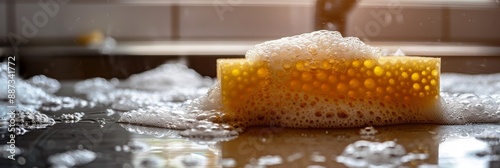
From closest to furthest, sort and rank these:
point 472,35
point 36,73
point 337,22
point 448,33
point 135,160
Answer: point 135,160, point 337,22, point 448,33, point 472,35, point 36,73

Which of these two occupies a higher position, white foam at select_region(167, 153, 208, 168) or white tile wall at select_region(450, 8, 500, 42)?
white tile wall at select_region(450, 8, 500, 42)

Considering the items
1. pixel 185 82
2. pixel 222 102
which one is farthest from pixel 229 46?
pixel 222 102

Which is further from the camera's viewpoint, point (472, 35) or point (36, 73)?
point (36, 73)

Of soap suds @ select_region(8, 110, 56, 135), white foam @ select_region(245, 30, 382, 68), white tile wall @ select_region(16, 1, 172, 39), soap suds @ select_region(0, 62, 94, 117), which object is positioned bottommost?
soap suds @ select_region(8, 110, 56, 135)

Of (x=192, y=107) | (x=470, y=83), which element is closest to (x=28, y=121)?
(x=192, y=107)

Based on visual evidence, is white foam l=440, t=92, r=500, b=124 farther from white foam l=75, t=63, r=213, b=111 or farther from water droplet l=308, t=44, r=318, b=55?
white foam l=75, t=63, r=213, b=111

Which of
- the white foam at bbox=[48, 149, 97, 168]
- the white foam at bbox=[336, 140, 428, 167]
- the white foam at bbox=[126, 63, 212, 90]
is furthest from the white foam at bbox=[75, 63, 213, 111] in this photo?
the white foam at bbox=[336, 140, 428, 167]

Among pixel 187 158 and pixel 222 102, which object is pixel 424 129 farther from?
pixel 187 158

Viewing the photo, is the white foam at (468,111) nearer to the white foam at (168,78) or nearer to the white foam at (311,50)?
the white foam at (311,50)
